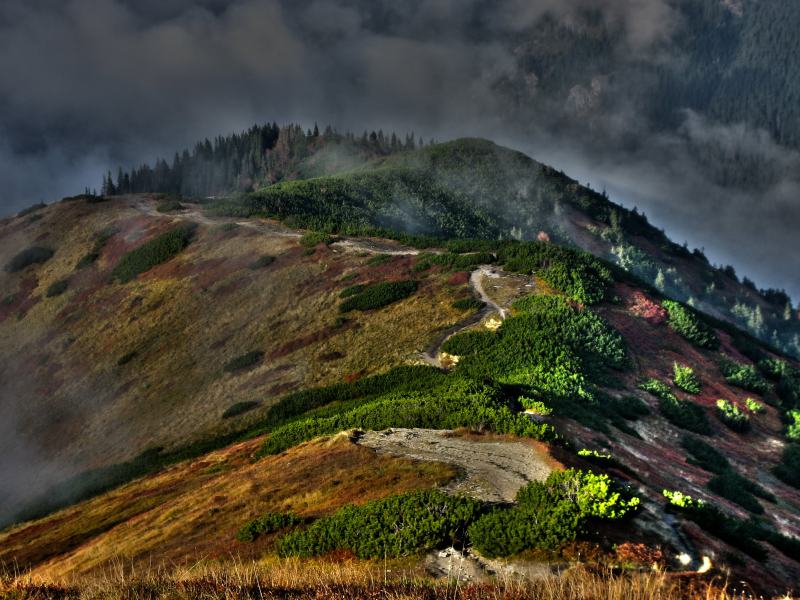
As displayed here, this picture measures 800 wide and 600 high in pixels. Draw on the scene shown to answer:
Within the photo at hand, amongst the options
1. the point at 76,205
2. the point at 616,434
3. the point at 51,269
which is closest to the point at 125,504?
the point at 616,434

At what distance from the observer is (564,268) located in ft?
150

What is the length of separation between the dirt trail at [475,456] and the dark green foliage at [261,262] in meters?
44.1

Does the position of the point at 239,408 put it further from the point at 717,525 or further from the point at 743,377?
the point at 743,377

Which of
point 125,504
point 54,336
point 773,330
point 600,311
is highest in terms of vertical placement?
point 600,311

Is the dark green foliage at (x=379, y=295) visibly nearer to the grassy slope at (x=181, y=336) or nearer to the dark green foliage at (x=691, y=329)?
the grassy slope at (x=181, y=336)

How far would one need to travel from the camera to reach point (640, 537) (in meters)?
13.7

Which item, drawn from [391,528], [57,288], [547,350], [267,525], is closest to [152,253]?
[57,288]

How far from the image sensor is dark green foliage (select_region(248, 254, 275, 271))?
63522 millimetres

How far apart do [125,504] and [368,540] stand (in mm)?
17472

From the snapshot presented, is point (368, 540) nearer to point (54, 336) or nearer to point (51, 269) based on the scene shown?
point (54, 336)

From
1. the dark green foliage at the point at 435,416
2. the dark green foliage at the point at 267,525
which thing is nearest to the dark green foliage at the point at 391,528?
the dark green foliage at the point at 267,525

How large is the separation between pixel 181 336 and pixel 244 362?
1164 centimetres

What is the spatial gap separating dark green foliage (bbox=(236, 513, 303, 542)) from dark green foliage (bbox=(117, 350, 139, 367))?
4261cm

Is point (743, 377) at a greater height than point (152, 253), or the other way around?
point (743, 377)
